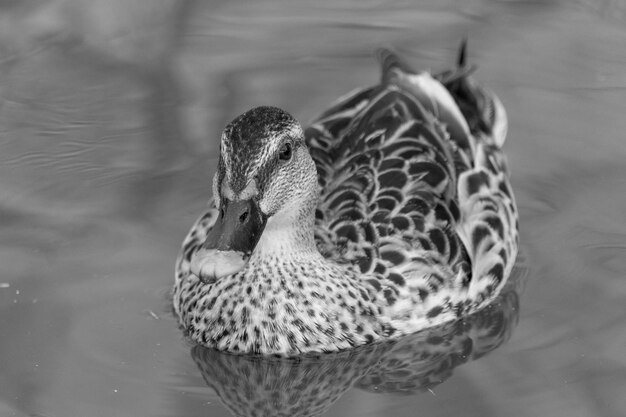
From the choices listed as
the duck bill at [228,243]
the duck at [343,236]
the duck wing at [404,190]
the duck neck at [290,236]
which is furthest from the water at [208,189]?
the duck bill at [228,243]

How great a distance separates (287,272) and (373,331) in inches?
22.4

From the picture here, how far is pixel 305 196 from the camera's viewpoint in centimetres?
741

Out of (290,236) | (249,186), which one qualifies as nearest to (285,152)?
(249,186)

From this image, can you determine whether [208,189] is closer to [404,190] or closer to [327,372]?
[404,190]

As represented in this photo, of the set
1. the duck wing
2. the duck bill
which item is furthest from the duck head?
the duck wing

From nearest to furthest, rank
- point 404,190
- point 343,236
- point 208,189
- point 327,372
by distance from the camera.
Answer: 1. point 327,372
2. point 343,236
3. point 404,190
4. point 208,189

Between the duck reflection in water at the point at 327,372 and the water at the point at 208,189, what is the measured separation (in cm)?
1

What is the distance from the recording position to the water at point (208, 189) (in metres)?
7.50

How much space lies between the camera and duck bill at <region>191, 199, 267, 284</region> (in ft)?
22.5

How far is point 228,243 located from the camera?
6895 mm

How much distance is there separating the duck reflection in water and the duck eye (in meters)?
1.13

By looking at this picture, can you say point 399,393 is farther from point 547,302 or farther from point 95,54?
point 95,54

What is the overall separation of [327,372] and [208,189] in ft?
6.73

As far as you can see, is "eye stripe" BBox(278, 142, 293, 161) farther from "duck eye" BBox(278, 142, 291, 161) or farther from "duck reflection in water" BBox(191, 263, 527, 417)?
"duck reflection in water" BBox(191, 263, 527, 417)
